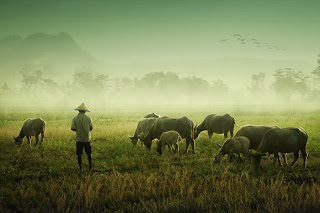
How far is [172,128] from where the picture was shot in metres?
16.4

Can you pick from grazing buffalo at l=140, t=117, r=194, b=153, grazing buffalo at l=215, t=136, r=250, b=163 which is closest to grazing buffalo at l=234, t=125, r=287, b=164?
grazing buffalo at l=215, t=136, r=250, b=163

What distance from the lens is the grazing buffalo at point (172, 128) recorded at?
1602cm

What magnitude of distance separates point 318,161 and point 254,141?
272 cm

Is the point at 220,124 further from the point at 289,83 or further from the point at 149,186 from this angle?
the point at 289,83

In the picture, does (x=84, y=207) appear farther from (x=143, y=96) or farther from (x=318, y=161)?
(x=143, y=96)

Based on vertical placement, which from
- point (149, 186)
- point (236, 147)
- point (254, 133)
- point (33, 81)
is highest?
point (33, 81)

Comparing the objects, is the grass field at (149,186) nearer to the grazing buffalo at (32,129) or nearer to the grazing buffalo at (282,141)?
the grazing buffalo at (282,141)

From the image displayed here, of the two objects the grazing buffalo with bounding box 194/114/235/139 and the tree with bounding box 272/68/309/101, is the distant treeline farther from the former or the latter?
the grazing buffalo with bounding box 194/114/235/139

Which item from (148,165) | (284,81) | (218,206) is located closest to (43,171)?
(148,165)

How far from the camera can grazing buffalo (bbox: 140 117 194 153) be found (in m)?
16.0

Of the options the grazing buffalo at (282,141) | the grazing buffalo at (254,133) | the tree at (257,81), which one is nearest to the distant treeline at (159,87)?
the tree at (257,81)

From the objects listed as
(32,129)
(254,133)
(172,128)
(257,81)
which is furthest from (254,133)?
(257,81)

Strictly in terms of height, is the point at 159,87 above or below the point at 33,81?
below

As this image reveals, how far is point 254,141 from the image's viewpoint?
42.4 ft
